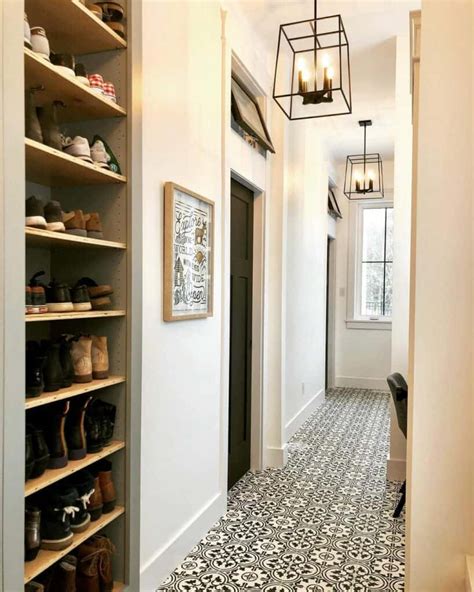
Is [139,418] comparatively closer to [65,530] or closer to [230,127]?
[65,530]

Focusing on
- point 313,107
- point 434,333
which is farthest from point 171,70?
point 313,107

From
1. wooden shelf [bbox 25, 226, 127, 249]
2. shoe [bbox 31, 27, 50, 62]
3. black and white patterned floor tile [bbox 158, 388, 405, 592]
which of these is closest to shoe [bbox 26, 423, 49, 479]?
wooden shelf [bbox 25, 226, 127, 249]

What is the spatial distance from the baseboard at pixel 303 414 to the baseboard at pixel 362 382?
935 millimetres

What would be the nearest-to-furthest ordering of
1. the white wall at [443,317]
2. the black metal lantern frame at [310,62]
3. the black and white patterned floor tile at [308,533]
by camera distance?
the white wall at [443,317], the black and white patterned floor tile at [308,533], the black metal lantern frame at [310,62]

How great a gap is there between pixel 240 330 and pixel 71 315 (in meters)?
2.01

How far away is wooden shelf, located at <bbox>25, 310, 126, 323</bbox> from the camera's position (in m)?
1.51

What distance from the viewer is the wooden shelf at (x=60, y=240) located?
152 centimetres

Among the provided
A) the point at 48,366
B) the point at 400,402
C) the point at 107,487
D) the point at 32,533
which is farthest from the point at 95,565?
the point at 400,402

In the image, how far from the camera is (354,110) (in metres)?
5.03

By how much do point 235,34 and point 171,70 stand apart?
42.2 inches

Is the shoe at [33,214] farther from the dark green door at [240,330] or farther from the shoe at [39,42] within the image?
the dark green door at [240,330]

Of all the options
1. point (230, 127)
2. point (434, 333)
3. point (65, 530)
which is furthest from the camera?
point (230, 127)

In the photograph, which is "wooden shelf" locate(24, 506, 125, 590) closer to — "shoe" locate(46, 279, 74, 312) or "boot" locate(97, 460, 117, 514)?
"boot" locate(97, 460, 117, 514)

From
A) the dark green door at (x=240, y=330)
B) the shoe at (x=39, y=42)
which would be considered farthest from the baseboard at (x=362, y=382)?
the shoe at (x=39, y=42)
